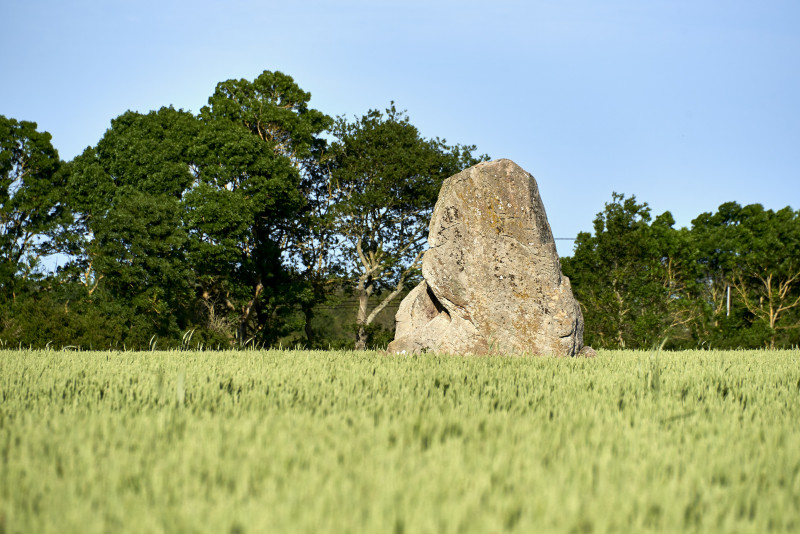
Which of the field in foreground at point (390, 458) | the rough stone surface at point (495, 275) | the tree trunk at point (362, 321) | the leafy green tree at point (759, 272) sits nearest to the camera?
the field in foreground at point (390, 458)

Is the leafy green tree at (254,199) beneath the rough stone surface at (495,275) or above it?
above

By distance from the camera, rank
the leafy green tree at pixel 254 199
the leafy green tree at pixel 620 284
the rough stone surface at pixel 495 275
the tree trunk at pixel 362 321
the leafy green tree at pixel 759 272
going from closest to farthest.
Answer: the rough stone surface at pixel 495 275
the leafy green tree at pixel 620 284
the leafy green tree at pixel 254 199
the leafy green tree at pixel 759 272
the tree trunk at pixel 362 321

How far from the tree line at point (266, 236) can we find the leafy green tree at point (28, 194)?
79mm

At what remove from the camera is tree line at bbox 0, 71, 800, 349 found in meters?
23.8

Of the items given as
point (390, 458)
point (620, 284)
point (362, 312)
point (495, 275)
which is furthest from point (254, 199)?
point (390, 458)

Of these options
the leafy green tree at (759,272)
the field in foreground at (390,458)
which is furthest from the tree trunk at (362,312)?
the field in foreground at (390,458)

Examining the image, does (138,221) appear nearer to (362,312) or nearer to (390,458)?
(362,312)

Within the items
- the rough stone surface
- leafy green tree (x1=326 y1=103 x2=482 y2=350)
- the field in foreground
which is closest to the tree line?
leafy green tree (x1=326 y1=103 x2=482 y2=350)

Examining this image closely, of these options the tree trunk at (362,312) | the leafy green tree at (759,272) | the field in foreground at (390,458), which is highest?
the leafy green tree at (759,272)

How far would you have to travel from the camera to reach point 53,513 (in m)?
2.04

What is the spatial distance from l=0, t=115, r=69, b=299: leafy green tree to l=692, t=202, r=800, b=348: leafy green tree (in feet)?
107

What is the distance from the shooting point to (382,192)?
28.9m

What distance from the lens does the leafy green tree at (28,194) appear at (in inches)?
1179

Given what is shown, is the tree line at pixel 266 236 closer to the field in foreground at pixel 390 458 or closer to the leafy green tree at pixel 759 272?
the leafy green tree at pixel 759 272
